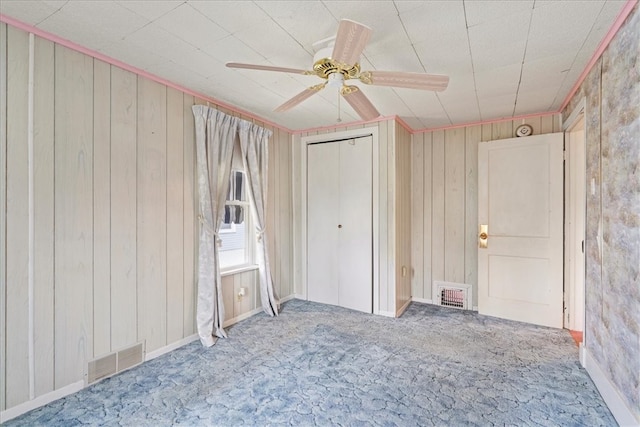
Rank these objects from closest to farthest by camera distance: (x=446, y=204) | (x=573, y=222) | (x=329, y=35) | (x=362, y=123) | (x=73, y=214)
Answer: (x=329, y=35), (x=73, y=214), (x=573, y=222), (x=362, y=123), (x=446, y=204)

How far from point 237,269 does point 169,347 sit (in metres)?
1.00

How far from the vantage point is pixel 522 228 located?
3404mm

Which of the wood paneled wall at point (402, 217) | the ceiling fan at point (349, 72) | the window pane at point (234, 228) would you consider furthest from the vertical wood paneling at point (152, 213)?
the wood paneled wall at point (402, 217)

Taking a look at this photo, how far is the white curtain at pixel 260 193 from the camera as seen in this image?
3.39m

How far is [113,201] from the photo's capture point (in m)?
2.27

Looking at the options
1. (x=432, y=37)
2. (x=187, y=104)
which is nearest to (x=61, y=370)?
(x=187, y=104)

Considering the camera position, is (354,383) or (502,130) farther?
(502,130)

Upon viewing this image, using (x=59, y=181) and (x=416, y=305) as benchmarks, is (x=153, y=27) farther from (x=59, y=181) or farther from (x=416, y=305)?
(x=416, y=305)

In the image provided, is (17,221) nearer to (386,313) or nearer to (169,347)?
(169,347)

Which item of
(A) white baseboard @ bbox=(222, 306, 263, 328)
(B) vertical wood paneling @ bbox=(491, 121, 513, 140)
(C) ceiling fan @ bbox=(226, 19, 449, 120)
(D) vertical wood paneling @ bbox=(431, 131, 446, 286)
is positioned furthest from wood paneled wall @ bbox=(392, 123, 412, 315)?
(C) ceiling fan @ bbox=(226, 19, 449, 120)

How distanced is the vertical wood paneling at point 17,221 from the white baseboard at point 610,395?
3.45 m

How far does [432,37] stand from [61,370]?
3205 millimetres

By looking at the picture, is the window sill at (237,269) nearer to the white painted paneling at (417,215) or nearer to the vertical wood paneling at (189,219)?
the vertical wood paneling at (189,219)

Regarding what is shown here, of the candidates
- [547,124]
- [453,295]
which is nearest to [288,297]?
[453,295]
